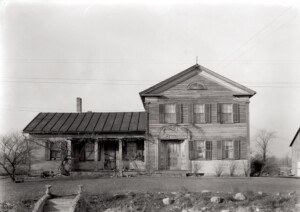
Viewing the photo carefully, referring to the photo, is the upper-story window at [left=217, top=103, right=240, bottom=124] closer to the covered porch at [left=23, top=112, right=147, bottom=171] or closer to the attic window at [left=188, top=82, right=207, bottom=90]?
the attic window at [left=188, top=82, right=207, bottom=90]

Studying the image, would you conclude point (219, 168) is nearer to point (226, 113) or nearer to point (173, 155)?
point (173, 155)

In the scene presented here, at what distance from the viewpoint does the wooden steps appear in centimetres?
1419

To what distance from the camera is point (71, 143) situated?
26000mm

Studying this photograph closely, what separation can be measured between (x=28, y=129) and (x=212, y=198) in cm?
1657

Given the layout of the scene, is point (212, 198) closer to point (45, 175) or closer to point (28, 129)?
point (45, 175)

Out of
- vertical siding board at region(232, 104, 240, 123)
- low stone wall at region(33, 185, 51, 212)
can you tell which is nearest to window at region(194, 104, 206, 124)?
vertical siding board at region(232, 104, 240, 123)

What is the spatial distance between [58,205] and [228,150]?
1370 centimetres

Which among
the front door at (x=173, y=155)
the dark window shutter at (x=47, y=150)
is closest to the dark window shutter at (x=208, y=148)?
the front door at (x=173, y=155)

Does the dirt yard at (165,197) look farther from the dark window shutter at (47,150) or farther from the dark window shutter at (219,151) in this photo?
the dark window shutter at (47,150)

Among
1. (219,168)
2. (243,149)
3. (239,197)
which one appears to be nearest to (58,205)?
(239,197)

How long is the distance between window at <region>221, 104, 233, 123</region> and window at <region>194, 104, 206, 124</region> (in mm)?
1343

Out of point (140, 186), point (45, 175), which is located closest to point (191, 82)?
point (140, 186)

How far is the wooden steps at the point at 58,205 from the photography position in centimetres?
1419

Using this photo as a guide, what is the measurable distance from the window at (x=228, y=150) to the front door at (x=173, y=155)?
3.21 m
